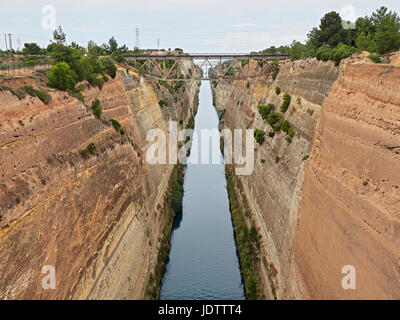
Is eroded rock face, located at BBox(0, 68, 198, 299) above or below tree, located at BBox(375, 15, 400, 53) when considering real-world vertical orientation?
below

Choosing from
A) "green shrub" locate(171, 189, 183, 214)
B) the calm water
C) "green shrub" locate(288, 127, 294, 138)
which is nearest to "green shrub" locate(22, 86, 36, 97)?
the calm water

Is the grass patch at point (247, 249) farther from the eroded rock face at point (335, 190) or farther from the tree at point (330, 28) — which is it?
the tree at point (330, 28)

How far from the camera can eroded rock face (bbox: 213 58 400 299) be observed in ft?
29.3

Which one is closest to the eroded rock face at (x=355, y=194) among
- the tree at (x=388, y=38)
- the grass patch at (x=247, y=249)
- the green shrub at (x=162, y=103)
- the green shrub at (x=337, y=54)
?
the green shrub at (x=337, y=54)

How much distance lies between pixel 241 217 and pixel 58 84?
1446 centimetres

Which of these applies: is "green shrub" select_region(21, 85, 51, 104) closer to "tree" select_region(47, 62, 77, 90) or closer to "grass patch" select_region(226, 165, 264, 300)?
"tree" select_region(47, 62, 77, 90)

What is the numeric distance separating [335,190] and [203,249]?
41.7 ft

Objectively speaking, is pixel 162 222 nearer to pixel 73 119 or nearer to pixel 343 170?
pixel 73 119

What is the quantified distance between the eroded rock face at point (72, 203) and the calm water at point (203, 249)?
198 cm

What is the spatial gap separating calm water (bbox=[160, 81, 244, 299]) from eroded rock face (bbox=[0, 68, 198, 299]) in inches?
78.1

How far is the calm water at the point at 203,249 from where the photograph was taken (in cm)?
1856

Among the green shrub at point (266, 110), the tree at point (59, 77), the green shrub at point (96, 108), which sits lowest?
the green shrub at point (266, 110)

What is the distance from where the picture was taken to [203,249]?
74.5 ft

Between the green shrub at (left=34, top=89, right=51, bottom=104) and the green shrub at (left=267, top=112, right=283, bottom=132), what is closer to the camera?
the green shrub at (left=34, top=89, right=51, bottom=104)
